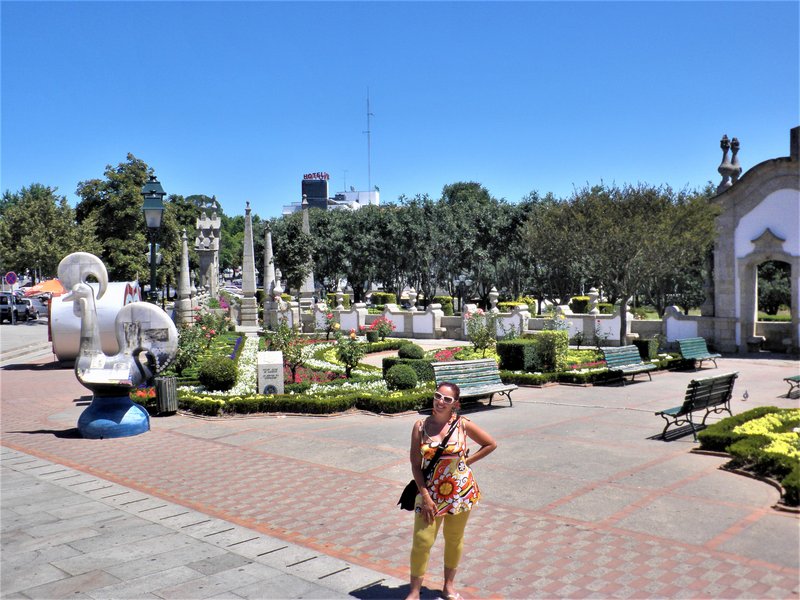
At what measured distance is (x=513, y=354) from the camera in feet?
61.6

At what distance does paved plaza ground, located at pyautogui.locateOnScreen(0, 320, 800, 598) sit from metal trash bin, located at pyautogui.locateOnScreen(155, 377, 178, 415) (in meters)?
1.50

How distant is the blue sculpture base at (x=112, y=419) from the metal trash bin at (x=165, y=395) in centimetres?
145

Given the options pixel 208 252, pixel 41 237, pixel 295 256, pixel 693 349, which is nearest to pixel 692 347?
pixel 693 349

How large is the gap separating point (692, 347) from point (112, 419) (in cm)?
1401

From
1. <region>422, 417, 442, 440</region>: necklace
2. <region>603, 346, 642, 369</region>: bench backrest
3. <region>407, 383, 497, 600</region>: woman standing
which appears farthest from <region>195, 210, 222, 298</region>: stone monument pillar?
<region>407, 383, 497, 600</region>: woman standing

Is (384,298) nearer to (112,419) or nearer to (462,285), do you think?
(462,285)

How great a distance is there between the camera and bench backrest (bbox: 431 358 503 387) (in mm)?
14047

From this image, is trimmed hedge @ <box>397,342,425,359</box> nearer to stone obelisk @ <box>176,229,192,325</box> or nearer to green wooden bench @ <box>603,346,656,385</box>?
green wooden bench @ <box>603,346,656,385</box>

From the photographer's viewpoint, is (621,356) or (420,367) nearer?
(420,367)

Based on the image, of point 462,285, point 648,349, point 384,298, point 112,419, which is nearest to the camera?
point 112,419

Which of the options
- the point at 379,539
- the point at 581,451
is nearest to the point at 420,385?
the point at 581,451

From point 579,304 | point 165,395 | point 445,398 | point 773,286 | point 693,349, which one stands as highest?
point 773,286

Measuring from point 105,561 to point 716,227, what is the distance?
21595mm

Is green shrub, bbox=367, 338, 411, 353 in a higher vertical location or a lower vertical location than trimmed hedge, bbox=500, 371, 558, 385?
higher
